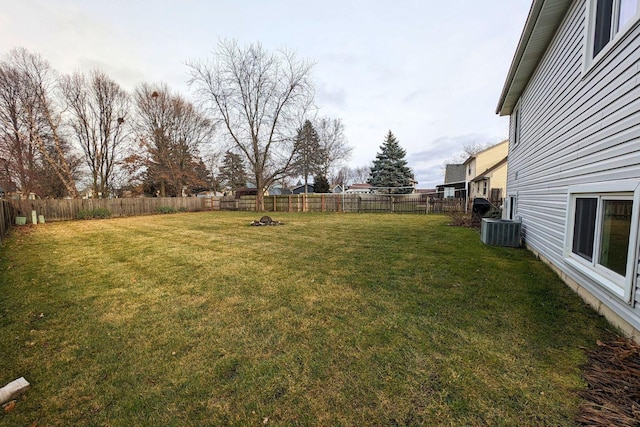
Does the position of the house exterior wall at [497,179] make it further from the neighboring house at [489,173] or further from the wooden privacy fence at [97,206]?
the wooden privacy fence at [97,206]

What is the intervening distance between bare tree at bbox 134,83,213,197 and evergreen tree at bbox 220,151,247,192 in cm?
1014

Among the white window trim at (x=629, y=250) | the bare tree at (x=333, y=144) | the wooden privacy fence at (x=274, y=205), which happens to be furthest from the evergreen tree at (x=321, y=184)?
the white window trim at (x=629, y=250)

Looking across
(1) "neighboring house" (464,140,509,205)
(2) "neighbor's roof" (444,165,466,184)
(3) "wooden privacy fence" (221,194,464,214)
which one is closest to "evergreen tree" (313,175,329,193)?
(3) "wooden privacy fence" (221,194,464,214)

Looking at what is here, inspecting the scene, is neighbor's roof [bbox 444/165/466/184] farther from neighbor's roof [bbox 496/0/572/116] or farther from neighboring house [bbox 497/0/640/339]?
neighboring house [bbox 497/0/640/339]

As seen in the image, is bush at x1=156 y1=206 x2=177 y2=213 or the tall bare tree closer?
the tall bare tree

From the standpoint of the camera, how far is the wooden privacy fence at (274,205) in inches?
578

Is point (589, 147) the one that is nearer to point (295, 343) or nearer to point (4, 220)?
point (295, 343)

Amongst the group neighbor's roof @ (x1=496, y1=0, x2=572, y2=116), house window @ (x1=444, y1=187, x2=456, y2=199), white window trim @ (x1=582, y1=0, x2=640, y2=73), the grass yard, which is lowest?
the grass yard

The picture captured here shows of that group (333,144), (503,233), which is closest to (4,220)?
(503,233)

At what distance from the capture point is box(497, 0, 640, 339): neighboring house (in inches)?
96.2

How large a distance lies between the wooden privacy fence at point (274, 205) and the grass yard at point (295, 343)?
44.2 feet

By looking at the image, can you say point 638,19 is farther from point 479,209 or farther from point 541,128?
point 479,209

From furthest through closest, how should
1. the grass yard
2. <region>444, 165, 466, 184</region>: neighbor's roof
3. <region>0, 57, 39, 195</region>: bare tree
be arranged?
<region>444, 165, 466, 184</region>: neighbor's roof → <region>0, 57, 39, 195</region>: bare tree → the grass yard

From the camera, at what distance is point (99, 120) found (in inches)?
779
